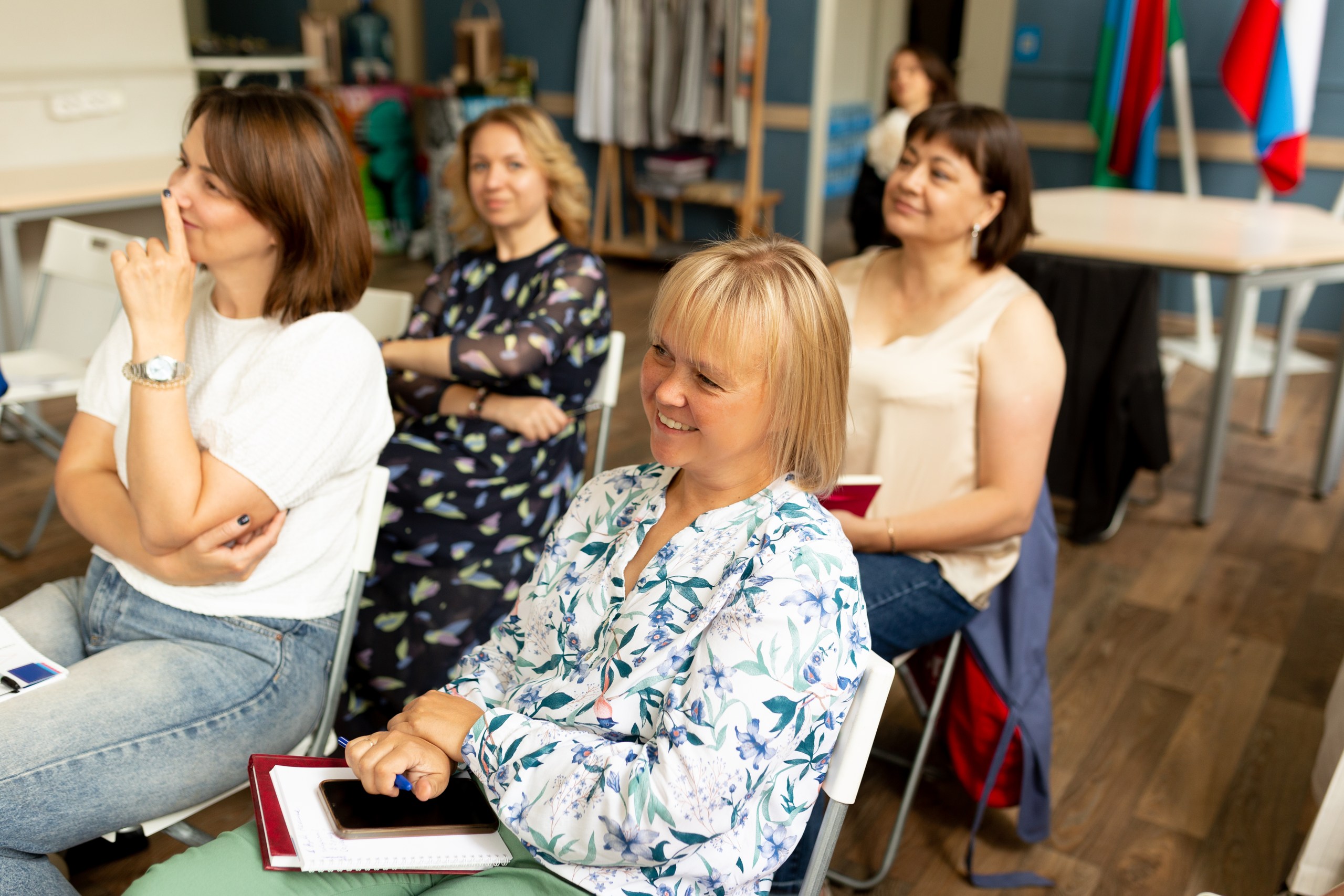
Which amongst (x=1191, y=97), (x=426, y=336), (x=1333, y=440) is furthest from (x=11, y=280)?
(x=1191, y=97)

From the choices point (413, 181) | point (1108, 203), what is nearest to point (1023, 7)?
point (1108, 203)

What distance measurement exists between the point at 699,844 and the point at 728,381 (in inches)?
18.8

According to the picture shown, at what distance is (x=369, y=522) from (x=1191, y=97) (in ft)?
17.6

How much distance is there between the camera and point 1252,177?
215 inches

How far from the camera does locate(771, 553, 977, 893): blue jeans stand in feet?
5.91

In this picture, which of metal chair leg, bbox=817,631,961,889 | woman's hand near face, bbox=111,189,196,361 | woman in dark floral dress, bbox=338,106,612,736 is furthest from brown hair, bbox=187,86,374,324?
metal chair leg, bbox=817,631,961,889

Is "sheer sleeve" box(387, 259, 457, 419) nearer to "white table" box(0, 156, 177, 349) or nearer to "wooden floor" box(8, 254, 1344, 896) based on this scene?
"wooden floor" box(8, 254, 1344, 896)

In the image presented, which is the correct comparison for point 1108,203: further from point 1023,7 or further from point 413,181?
point 413,181

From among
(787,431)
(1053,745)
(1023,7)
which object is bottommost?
(1053,745)

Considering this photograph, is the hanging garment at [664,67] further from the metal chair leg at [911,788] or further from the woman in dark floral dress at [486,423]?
the metal chair leg at [911,788]

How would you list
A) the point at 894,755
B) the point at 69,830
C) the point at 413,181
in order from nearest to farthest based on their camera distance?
1. the point at 69,830
2. the point at 894,755
3. the point at 413,181

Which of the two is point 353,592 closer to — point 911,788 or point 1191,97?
point 911,788

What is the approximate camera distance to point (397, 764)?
117cm

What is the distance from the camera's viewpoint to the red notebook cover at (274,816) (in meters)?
1.14
